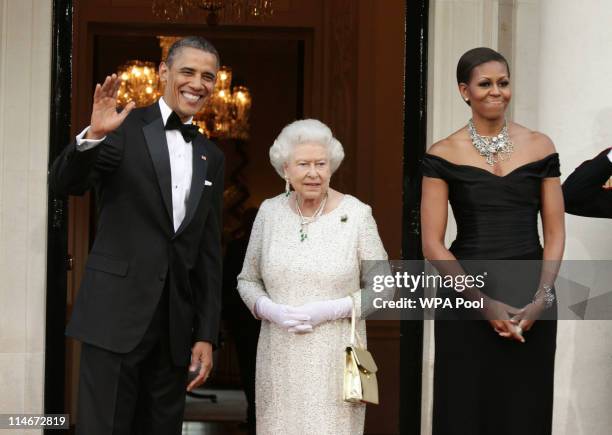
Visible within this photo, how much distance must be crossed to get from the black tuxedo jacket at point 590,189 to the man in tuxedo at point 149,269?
1557 millimetres

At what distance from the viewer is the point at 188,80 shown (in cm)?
454

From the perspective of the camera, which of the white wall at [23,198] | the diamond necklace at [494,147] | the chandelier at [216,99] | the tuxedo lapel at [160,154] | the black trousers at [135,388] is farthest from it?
the chandelier at [216,99]

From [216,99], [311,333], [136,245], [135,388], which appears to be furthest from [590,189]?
[216,99]

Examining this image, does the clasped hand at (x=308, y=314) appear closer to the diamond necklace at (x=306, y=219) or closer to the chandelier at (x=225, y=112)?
the diamond necklace at (x=306, y=219)

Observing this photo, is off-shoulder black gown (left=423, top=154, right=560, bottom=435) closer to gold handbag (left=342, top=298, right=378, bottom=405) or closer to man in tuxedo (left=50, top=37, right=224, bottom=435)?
gold handbag (left=342, top=298, right=378, bottom=405)

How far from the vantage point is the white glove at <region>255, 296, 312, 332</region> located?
196 inches

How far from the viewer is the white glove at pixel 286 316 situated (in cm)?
497

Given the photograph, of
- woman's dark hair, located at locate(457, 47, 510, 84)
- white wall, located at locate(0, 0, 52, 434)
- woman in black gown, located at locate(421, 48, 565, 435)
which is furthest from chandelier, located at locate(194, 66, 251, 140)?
woman in black gown, located at locate(421, 48, 565, 435)

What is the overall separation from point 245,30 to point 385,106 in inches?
62.4

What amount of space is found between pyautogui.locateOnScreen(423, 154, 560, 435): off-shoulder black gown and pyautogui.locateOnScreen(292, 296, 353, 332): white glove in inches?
19.8

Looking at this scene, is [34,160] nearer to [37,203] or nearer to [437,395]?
[37,203]

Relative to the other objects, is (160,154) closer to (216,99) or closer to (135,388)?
(135,388)

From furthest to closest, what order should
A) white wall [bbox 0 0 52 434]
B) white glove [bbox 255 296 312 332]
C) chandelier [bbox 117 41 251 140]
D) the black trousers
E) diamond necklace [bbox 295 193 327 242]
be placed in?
chandelier [bbox 117 41 251 140]
white wall [bbox 0 0 52 434]
diamond necklace [bbox 295 193 327 242]
white glove [bbox 255 296 312 332]
the black trousers

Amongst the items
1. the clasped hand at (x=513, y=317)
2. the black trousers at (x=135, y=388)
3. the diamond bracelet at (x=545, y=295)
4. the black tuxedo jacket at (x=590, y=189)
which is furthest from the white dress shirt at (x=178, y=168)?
the black tuxedo jacket at (x=590, y=189)
